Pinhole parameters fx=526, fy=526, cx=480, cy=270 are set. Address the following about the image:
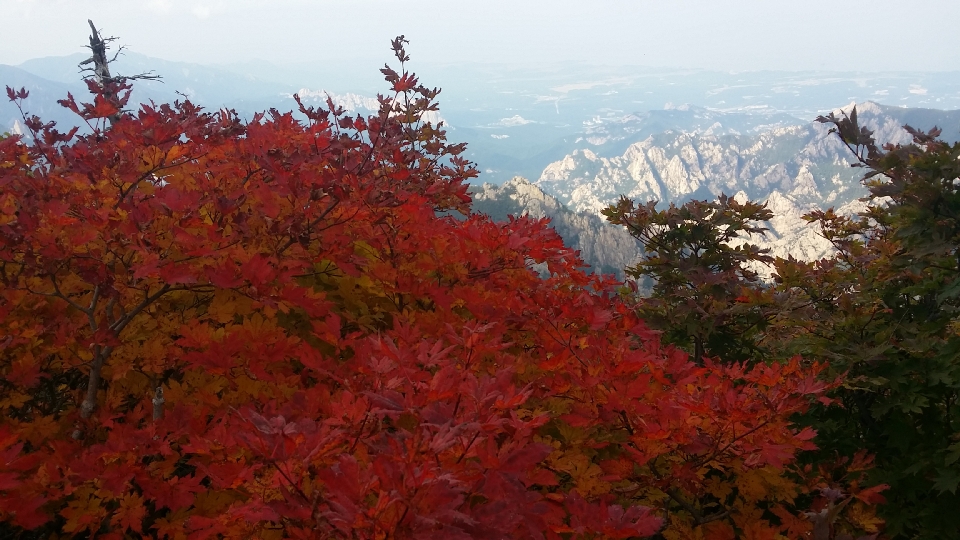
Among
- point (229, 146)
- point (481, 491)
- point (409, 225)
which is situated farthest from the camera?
point (229, 146)

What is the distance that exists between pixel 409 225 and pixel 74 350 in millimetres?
2270

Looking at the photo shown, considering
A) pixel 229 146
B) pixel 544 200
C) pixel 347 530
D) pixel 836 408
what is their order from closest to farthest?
1. pixel 347 530
2. pixel 229 146
3. pixel 836 408
4. pixel 544 200

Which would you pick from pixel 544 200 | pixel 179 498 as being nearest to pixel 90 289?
pixel 179 498

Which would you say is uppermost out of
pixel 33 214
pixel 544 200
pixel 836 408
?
pixel 33 214

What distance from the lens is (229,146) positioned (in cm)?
445

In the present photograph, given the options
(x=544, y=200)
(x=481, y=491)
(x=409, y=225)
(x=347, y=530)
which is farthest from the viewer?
(x=544, y=200)

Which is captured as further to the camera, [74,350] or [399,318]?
[399,318]

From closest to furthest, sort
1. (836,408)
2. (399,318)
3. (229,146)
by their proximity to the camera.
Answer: (399,318) < (229,146) < (836,408)

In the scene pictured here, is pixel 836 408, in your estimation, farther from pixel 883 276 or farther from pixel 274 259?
pixel 274 259

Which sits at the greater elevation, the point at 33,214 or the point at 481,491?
the point at 33,214

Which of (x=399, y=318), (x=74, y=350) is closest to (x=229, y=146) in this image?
(x=74, y=350)

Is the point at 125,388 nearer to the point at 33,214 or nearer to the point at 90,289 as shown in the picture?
the point at 90,289

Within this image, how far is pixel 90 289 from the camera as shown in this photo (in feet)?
11.8

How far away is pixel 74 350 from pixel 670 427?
11.5 feet
